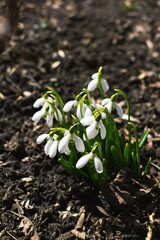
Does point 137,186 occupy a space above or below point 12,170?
below

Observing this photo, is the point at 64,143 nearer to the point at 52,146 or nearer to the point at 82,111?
the point at 52,146

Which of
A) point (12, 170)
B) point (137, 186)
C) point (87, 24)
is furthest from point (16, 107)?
point (87, 24)

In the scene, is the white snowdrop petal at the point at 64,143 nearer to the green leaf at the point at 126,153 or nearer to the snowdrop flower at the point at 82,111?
the snowdrop flower at the point at 82,111

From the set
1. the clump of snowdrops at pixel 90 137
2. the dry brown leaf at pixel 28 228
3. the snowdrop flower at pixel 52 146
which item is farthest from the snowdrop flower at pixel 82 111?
the dry brown leaf at pixel 28 228

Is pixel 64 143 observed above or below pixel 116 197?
above

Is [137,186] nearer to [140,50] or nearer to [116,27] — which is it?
[140,50]

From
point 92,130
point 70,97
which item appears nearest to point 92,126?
point 92,130

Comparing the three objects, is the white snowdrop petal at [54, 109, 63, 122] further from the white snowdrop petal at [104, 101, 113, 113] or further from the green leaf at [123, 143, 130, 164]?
the green leaf at [123, 143, 130, 164]

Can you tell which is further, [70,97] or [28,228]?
[70,97]
